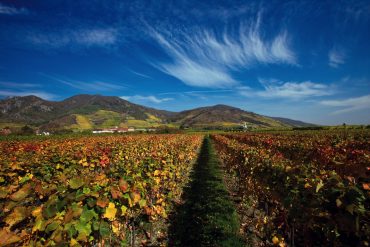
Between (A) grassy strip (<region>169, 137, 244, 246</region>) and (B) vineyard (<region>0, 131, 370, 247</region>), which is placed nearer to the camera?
(B) vineyard (<region>0, 131, 370, 247</region>)

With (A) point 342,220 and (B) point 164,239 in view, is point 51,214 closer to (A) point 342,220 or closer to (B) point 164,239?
(A) point 342,220

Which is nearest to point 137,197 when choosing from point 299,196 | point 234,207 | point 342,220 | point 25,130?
point 299,196

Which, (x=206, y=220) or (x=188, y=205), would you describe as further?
(x=188, y=205)

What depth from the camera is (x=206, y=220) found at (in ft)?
25.1

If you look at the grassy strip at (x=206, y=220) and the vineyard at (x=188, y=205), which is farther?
the grassy strip at (x=206, y=220)

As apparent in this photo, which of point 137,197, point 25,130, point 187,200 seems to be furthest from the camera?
point 25,130

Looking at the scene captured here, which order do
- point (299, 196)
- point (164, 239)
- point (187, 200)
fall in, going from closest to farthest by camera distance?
point (299, 196) < point (164, 239) < point (187, 200)

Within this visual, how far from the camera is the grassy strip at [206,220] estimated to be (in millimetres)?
6389

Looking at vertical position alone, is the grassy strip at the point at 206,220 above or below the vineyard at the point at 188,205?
below

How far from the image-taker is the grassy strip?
6.39 meters

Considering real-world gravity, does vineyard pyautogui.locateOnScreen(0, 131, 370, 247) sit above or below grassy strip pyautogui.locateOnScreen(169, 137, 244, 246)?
above

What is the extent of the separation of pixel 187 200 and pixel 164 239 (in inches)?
135

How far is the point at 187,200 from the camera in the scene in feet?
32.3

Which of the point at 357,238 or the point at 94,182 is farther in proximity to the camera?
the point at 94,182
